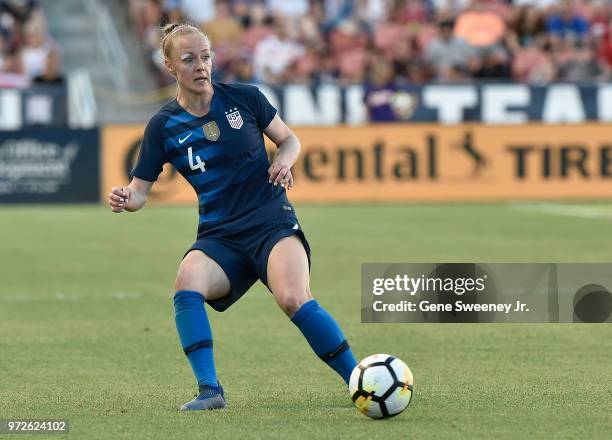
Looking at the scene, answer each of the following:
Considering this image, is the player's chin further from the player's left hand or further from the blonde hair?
the player's left hand

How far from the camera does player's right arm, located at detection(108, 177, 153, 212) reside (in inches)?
274

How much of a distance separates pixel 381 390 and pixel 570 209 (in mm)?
15392

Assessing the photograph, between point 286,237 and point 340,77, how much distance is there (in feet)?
62.7

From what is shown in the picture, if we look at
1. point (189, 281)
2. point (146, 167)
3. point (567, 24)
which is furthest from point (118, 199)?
point (567, 24)

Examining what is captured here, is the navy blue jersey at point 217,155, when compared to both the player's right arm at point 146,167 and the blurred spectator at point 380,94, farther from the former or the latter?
the blurred spectator at point 380,94

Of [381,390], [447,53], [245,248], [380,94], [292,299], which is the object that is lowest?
[380,94]

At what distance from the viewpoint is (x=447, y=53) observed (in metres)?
25.5

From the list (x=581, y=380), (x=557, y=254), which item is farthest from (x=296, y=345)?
(x=557, y=254)

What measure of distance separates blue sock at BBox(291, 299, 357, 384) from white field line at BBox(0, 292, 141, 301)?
5328 mm

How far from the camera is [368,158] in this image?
2342cm

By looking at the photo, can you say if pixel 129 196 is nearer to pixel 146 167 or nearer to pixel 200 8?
pixel 146 167

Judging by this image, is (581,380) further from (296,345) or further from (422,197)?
(422,197)

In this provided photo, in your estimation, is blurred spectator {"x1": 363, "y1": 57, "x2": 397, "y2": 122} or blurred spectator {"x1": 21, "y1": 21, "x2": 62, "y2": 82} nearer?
blurred spectator {"x1": 363, "y1": 57, "x2": 397, "y2": 122}

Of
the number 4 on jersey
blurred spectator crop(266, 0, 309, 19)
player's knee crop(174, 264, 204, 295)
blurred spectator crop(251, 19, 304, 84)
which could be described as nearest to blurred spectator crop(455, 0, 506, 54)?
blurred spectator crop(251, 19, 304, 84)
